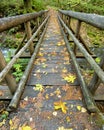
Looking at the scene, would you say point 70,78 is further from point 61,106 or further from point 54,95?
point 61,106

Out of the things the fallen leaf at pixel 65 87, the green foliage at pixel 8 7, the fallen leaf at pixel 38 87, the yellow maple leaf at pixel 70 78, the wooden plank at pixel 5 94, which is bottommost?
the fallen leaf at pixel 65 87

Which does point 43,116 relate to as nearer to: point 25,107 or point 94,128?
point 25,107

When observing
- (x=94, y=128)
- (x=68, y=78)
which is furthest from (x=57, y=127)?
(x=68, y=78)

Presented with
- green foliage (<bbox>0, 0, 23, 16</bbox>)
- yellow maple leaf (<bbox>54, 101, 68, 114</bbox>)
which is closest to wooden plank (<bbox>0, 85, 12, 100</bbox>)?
yellow maple leaf (<bbox>54, 101, 68, 114</bbox>)

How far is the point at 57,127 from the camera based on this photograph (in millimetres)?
1934

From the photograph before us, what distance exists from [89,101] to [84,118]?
0.72ft

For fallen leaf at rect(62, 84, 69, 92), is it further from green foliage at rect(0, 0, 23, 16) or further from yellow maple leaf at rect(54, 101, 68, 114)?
green foliage at rect(0, 0, 23, 16)

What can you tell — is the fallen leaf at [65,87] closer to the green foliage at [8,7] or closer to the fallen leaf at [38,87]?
the fallen leaf at [38,87]

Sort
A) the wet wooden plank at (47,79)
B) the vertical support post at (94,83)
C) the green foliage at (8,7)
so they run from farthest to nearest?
the green foliage at (8,7) → the wet wooden plank at (47,79) → the vertical support post at (94,83)

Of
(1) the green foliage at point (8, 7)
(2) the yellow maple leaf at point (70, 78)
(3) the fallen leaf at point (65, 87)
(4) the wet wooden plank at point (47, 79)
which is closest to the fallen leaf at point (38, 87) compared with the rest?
(4) the wet wooden plank at point (47, 79)

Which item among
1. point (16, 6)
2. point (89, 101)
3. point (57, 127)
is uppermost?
point (16, 6)

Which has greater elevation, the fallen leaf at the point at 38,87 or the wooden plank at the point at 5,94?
the wooden plank at the point at 5,94

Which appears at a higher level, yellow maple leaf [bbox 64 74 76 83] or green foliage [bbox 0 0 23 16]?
green foliage [bbox 0 0 23 16]

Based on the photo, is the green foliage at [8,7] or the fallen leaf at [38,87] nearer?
the fallen leaf at [38,87]
